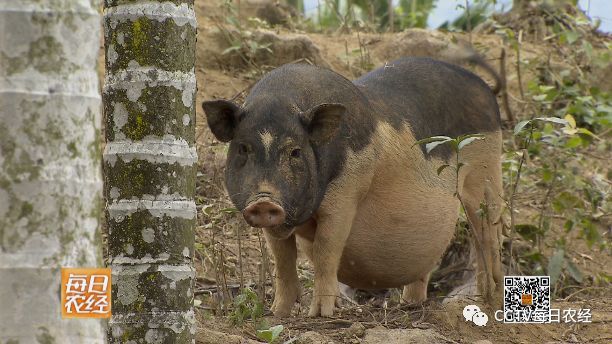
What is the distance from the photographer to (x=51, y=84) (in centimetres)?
240

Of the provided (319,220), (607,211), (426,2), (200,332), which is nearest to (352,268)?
(319,220)

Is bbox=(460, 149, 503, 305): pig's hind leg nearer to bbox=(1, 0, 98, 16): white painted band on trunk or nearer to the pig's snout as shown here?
the pig's snout

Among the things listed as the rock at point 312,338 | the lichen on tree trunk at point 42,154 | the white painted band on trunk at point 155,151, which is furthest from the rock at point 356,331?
the lichen on tree trunk at point 42,154

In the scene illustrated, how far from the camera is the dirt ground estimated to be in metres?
5.55

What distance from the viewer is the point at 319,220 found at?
609cm

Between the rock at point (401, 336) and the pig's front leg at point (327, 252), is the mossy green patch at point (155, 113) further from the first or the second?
the pig's front leg at point (327, 252)

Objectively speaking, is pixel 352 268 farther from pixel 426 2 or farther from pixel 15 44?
pixel 426 2

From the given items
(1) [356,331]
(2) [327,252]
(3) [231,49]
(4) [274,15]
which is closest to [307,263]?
(2) [327,252]

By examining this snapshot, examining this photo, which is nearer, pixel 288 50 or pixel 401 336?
pixel 401 336

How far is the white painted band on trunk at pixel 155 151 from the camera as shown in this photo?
366cm

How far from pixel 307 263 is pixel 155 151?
191 inches

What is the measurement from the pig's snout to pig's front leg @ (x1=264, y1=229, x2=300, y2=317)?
85 centimetres

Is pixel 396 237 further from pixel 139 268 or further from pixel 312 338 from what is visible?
pixel 139 268

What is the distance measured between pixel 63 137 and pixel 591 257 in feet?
23.0
